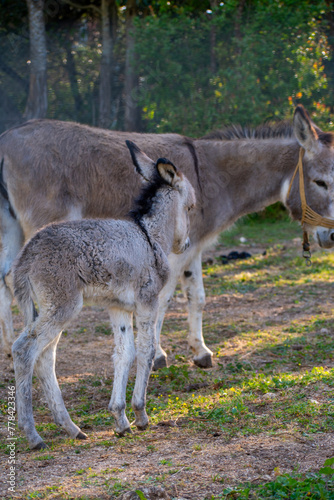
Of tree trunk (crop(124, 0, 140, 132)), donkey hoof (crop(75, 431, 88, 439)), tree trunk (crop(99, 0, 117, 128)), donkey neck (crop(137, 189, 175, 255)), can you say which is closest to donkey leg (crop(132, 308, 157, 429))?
donkey hoof (crop(75, 431, 88, 439))

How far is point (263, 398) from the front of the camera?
4.23 meters

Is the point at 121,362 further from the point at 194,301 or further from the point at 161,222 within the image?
the point at 194,301

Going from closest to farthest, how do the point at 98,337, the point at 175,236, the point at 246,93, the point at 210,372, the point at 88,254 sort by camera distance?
the point at 88,254 → the point at 175,236 → the point at 210,372 → the point at 98,337 → the point at 246,93

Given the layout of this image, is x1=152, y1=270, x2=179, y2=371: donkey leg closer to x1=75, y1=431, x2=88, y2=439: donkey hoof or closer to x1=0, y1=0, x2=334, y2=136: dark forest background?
x1=75, y1=431, x2=88, y2=439: donkey hoof

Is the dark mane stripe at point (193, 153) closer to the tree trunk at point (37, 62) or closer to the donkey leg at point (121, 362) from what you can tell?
the donkey leg at point (121, 362)

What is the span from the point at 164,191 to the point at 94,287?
1.15 meters

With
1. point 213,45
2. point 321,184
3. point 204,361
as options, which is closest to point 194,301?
point 204,361

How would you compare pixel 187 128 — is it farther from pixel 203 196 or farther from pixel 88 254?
pixel 88 254

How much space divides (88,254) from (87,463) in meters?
1.29

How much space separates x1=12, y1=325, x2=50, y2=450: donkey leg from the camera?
3504 millimetres

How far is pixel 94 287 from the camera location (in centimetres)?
363

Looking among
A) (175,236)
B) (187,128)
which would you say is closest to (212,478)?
(175,236)

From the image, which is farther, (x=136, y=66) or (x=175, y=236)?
(x=136, y=66)

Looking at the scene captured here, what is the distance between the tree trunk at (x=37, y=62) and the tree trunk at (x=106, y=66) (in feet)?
3.90
